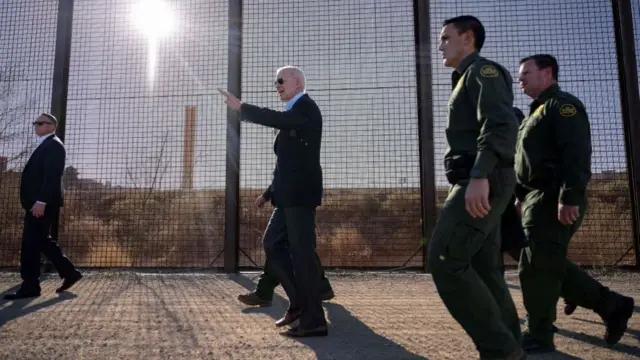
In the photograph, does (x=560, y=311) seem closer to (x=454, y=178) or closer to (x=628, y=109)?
(x=454, y=178)

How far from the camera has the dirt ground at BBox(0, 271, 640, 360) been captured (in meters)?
2.29

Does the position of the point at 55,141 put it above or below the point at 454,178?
above

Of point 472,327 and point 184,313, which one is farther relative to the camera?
point 184,313

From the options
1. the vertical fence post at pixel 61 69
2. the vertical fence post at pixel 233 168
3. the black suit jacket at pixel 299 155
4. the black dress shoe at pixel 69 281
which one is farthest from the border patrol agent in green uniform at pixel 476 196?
the vertical fence post at pixel 61 69

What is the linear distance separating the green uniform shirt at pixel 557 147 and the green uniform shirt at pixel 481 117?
2.57 feet

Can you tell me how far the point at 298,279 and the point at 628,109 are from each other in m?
4.85

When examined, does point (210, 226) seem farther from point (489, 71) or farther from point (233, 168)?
point (489, 71)

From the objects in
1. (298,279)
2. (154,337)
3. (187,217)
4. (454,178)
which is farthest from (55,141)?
(454,178)

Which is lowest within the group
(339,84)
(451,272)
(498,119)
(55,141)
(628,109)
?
(451,272)

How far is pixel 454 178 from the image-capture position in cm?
196

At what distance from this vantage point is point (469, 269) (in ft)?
5.97

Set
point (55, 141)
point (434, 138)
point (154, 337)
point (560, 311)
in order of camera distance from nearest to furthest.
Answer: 1. point (154, 337)
2. point (560, 311)
3. point (55, 141)
4. point (434, 138)

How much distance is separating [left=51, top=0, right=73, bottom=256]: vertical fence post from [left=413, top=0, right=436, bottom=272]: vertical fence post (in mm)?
4622

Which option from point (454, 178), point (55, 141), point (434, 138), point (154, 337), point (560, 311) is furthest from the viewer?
point (434, 138)
